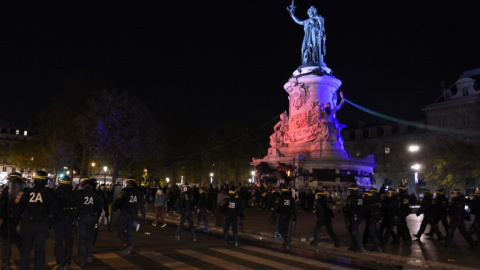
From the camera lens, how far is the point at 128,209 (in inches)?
454

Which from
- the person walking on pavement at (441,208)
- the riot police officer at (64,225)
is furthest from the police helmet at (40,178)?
the person walking on pavement at (441,208)

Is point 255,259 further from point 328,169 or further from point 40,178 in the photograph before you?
point 328,169

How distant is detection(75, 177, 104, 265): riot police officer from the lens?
10078 millimetres

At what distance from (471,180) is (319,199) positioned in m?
48.4

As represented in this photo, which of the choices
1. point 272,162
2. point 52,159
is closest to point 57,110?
point 52,159

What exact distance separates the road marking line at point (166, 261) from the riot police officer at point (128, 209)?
1.68 ft

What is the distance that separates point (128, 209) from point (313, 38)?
1173 inches

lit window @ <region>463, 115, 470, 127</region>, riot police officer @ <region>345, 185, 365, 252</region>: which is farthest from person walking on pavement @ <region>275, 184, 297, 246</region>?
lit window @ <region>463, 115, 470, 127</region>

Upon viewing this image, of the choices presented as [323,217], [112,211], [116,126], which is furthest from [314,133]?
[112,211]

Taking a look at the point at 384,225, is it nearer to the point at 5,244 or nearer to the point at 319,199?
the point at 319,199

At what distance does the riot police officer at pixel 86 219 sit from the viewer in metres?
10.1

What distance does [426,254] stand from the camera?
41.3 ft

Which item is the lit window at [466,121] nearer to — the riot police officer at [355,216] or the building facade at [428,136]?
the building facade at [428,136]

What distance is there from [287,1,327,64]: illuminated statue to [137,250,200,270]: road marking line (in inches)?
1150
